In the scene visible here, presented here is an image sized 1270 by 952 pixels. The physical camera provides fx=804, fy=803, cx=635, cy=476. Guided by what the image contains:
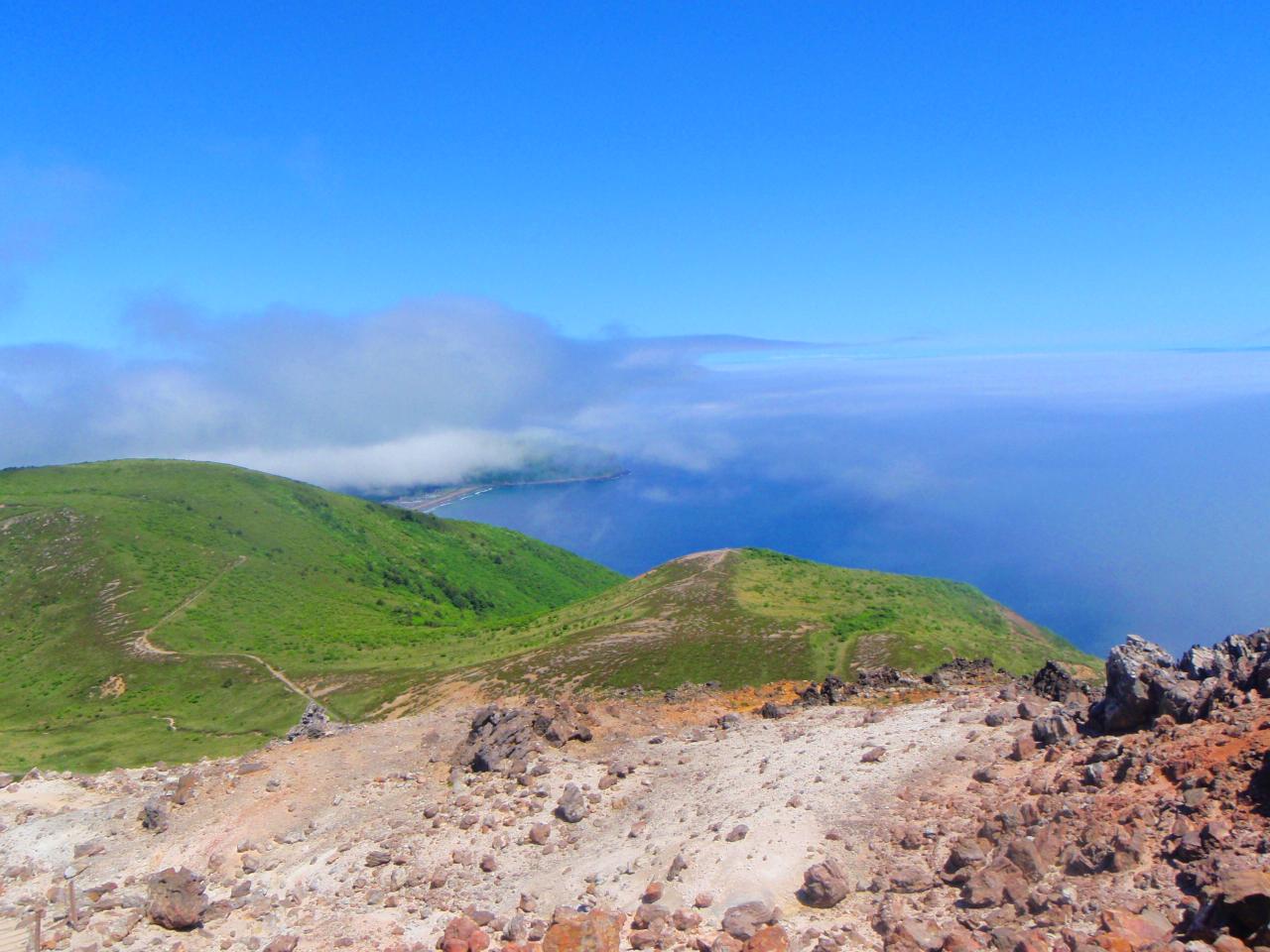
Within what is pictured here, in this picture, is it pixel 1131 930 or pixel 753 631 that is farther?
pixel 753 631

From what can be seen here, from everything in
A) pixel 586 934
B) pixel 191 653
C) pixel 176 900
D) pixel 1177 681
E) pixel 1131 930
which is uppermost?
pixel 1177 681

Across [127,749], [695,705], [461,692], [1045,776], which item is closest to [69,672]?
[127,749]

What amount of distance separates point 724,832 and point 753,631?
33.4 metres

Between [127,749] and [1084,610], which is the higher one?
[127,749]

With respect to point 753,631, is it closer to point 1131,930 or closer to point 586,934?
point 586,934

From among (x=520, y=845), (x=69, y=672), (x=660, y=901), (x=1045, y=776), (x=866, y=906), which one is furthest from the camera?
(x=69, y=672)

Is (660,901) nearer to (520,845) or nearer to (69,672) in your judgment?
(520,845)

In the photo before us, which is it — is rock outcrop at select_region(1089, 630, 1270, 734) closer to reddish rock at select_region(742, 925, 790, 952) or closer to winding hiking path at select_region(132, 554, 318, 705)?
reddish rock at select_region(742, 925, 790, 952)

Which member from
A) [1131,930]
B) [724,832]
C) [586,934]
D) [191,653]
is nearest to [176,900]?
[586,934]

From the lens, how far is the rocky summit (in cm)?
1191

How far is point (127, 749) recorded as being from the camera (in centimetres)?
4478

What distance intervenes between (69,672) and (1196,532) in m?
201

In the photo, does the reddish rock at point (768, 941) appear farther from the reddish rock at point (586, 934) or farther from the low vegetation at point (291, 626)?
the low vegetation at point (291, 626)

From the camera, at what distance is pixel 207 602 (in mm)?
77500
